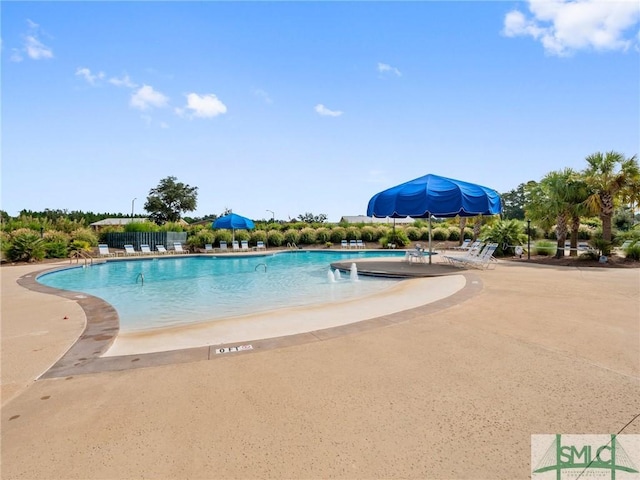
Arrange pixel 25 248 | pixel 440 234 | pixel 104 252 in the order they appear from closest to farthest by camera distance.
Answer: pixel 25 248 → pixel 104 252 → pixel 440 234

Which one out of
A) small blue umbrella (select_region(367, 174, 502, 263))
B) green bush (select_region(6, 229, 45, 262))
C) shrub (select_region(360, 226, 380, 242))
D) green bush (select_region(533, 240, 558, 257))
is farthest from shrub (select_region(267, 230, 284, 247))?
green bush (select_region(533, 240, 558, 257))

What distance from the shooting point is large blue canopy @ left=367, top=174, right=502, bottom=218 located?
10422mm

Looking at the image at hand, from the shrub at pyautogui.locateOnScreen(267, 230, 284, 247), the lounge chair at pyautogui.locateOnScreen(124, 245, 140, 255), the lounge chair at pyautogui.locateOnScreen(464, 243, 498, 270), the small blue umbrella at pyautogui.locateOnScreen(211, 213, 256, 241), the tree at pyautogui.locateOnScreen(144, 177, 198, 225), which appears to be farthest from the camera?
the tree at pyautogui.locateOnScreen(144, 177, 198, 225)

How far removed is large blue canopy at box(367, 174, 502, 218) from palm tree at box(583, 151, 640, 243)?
4.00 m

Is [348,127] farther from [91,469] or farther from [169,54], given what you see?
[91,469]

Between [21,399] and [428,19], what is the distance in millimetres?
11319

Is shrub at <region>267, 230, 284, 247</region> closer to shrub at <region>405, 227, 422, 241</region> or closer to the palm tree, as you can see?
shrub at <region>405, 227, 422, 241</region>

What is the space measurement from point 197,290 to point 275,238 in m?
Result: 15.6

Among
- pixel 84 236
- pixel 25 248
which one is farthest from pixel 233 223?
pixel 25 248

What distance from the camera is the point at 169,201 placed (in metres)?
51.4

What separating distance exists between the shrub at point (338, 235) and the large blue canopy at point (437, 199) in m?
13.8

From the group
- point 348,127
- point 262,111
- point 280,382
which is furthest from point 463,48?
point 280,382

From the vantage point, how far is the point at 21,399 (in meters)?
2.69

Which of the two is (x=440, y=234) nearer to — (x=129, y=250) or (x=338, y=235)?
(x=338, y=235)
